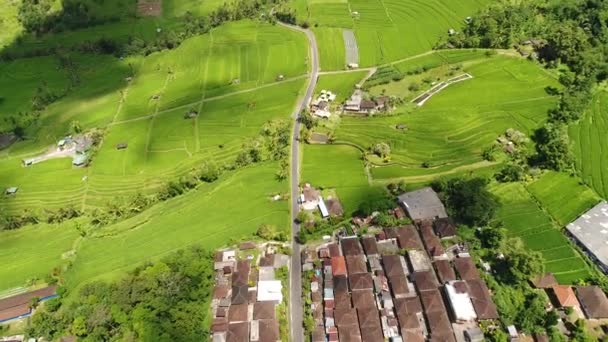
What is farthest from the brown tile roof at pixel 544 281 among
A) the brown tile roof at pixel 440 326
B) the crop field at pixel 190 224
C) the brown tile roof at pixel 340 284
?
the crop field at pixel 190 224

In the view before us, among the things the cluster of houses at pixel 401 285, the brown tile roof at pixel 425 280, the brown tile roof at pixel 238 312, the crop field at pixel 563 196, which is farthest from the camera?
the crop field at pixel 563 196

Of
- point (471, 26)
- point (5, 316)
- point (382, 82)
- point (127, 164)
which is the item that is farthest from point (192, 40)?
point (5, 316)

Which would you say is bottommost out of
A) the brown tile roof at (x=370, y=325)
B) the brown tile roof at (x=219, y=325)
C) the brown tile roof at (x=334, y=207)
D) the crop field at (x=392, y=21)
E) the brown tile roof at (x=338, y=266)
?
the brown tile roof at (x=219, y=325)

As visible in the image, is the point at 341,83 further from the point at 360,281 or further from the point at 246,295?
the point at 246,295

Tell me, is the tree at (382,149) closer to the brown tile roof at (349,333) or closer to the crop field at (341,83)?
the crop field at (341,83)

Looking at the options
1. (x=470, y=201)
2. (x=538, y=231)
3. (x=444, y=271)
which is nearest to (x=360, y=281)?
(x=444, y=271)
